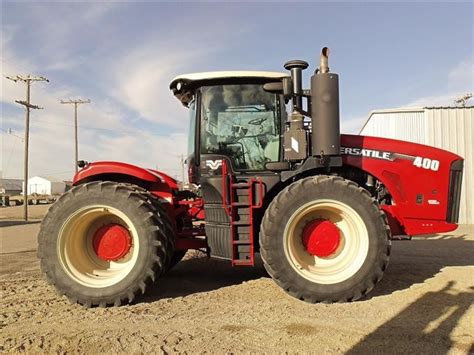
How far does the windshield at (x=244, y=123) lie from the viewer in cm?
568

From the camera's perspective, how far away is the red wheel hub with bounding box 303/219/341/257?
5.23 metres

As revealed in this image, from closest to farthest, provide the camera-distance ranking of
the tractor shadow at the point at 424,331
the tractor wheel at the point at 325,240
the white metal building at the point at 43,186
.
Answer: the tractor shadow at the point at 424,331 < the tractor wheel at the point at 325,240 < the white metal building at the point at 43,186

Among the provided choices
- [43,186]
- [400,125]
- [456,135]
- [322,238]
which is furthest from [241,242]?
[43,186]

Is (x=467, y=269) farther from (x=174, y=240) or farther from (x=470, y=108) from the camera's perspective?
(x=470, y=108)

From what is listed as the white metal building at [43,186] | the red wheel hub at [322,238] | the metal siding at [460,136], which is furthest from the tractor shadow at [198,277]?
the white metal building at [43,186]

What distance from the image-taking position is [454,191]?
18.8ft

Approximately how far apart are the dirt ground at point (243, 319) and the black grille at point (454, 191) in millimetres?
890

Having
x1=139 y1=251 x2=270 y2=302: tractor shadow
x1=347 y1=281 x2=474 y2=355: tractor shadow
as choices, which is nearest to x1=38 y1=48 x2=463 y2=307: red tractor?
x1=139 y1=251 x2=270 y2=302: tractor shadow

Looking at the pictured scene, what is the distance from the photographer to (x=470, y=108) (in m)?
16.2

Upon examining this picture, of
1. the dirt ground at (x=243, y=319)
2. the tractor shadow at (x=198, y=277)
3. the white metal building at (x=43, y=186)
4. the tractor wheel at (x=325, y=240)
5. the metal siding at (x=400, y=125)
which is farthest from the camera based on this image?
the white metal building at (x=43, y=186)

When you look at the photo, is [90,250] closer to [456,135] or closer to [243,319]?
[243,319]

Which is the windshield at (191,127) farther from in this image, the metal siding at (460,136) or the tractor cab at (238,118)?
the metal siding at (460,136)

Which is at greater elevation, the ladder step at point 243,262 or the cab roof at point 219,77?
the cab roof at point 219,77

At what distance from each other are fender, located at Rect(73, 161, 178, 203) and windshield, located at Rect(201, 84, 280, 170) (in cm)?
78
